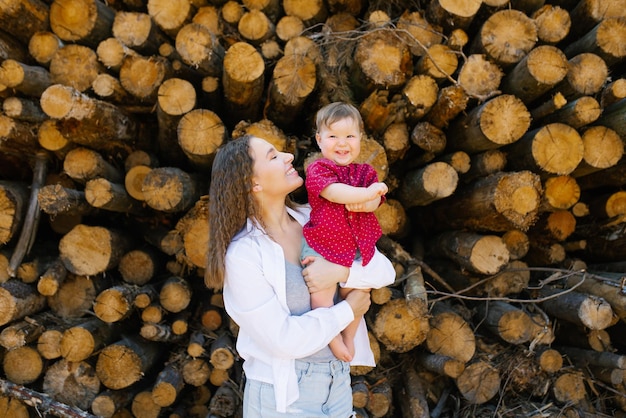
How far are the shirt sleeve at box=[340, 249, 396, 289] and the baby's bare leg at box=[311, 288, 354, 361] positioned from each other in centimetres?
11

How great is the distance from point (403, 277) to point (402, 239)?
65 centimetres

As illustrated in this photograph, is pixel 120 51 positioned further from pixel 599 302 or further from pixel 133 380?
pixel 599 302

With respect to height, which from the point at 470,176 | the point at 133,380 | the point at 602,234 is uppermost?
the point at 470,176

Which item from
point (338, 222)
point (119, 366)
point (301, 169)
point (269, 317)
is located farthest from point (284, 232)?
point (119, 366)

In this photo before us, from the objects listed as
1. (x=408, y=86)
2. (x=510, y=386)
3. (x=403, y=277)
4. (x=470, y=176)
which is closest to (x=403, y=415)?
(x=510, y=386)

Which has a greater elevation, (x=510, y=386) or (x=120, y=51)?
(x=120, y=51)

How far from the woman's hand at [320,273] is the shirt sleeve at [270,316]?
11 cm

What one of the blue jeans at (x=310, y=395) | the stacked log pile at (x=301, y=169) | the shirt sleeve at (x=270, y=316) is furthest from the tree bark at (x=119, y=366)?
the shirt sleeve at (x=270, y=316)

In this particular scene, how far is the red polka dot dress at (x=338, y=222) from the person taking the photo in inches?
77.2

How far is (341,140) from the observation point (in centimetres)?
201

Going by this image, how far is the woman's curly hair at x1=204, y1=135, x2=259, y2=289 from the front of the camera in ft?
6.17

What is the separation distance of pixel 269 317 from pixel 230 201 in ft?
1.62

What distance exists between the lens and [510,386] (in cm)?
292

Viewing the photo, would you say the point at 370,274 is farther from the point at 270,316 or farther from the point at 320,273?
the point at 270,316
